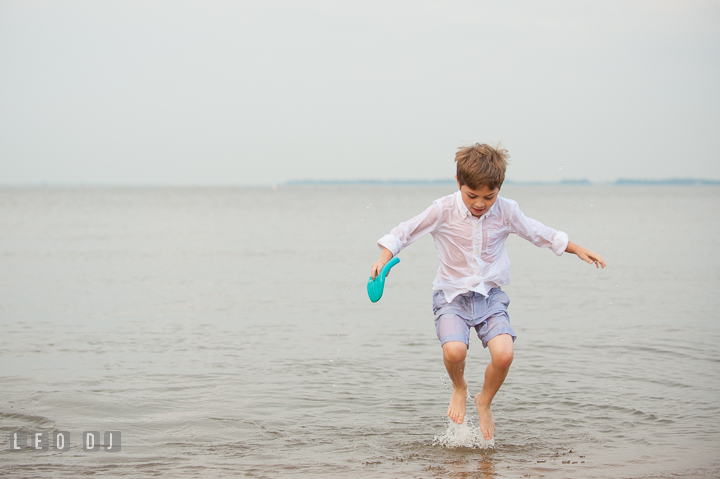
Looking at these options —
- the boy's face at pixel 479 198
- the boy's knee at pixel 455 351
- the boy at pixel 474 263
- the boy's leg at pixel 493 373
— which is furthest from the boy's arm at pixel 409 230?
the boy's leg at pixel 493 373

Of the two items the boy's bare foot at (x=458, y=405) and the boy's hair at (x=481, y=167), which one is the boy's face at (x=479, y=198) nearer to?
the boy's hair at (x=481, y=167)

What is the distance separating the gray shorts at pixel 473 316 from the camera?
194 inches

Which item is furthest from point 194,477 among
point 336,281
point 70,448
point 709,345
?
point 336,281

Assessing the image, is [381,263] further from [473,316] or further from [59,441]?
[59,441]

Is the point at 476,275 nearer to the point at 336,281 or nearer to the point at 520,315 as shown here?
the point at 520,315

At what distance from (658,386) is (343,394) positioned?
115 inches

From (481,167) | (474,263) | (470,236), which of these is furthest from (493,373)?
(481,167)

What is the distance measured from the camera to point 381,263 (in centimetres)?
471

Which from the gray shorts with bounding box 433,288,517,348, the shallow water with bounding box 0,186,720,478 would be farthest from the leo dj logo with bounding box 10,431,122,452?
the gray shorts with bounding box 433,288,517,348

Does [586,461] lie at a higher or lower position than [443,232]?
lower

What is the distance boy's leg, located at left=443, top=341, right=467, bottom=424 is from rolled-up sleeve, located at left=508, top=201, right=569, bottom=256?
88 cm

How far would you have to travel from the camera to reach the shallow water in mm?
4867

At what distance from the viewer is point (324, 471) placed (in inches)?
181

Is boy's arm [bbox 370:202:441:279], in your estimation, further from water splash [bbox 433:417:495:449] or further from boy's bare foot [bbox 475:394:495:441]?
water splash [bbox 433:417:495:449]
